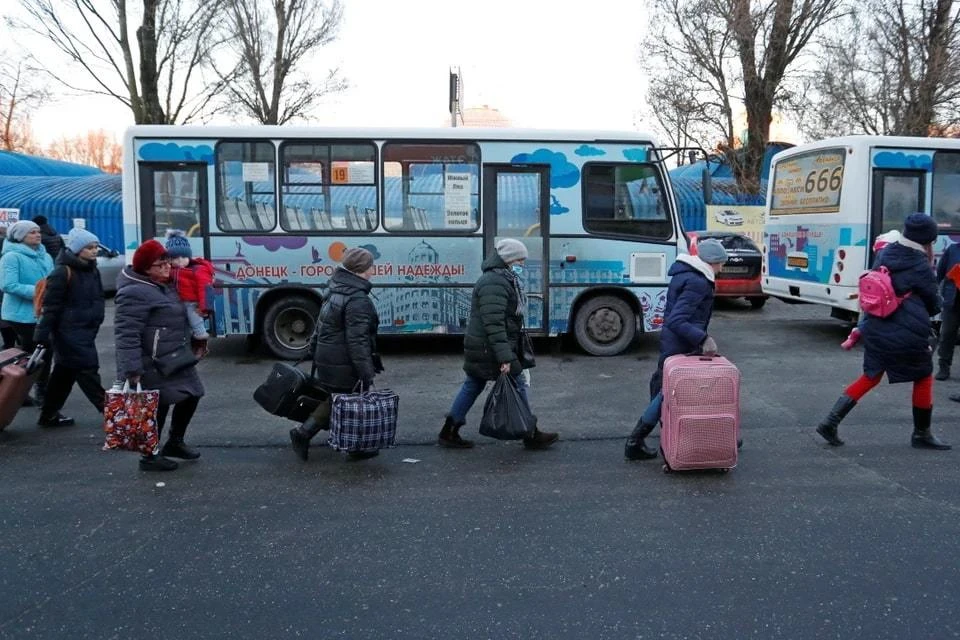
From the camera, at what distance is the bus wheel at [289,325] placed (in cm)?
981

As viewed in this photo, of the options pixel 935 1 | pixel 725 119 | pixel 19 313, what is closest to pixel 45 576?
pixel 19 313

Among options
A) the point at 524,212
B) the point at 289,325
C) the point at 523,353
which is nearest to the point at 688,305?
the point at 523,353

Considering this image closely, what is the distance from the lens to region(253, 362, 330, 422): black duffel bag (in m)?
5.73

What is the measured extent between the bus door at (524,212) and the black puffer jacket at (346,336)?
4.36 metres

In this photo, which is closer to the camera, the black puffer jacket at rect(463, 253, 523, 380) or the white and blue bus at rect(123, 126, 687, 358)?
the black puffer jacket at rect(463, 253, 523, 380)

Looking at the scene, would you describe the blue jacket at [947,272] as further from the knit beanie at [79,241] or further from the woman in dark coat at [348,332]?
the knit beanie at [79,241]

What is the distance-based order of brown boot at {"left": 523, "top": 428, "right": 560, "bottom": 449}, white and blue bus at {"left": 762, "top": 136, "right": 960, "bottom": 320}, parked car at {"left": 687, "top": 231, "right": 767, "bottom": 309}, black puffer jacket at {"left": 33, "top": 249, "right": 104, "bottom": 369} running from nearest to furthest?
brown boot at {"left": 523, "top": 428, "right": 560, "bottom": 449} → black puffer jacket at {"left": 33, "top": 249, "right": 104, "bottom": 369} → white and blue bus at {"left": 762, "top": 136, "right": 960, "bottom": 320} → parked car at {"left": 687, "top": 231, "right": 767, "bottom": 309}

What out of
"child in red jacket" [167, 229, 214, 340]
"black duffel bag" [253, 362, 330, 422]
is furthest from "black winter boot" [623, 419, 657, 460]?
"child in red jacket" [167, 229, 214, 340]

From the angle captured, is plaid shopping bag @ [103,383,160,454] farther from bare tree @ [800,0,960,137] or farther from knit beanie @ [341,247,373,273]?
bare tree @ [800,0,960,137]

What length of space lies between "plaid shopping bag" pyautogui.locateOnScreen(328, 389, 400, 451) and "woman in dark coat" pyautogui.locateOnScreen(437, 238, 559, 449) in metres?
0.70

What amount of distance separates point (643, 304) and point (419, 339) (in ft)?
11.2

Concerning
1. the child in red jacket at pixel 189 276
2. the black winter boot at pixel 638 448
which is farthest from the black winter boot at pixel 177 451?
the black winter boot at pixel 638 448

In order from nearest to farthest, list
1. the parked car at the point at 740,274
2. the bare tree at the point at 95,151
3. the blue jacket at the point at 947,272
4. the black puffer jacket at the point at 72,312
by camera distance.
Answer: the black puffer jacket at the point at 72,312, the blue jacket at the point at 947,272, the parked car at the point at 740,274, the bare tree at the point at 95,151

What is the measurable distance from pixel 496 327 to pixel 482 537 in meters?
1.73
